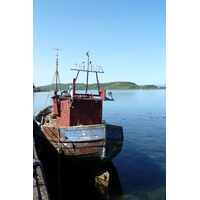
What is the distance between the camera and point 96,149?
11.1 meters

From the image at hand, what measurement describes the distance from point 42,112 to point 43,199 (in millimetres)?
16779

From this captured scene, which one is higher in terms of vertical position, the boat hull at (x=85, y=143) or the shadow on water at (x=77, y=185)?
the boat hull at (x=85, y=143)

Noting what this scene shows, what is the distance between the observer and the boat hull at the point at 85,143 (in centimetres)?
1100

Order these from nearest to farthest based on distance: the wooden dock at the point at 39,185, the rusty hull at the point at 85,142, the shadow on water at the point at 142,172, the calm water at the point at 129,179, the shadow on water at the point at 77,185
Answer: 1. the wooden dock at the point at 39,185
2. the shadow on water at the point at 77,185
3. the calm water at the point at 129,179
4. the shadow on water at the point at 142,172
5. the rusty hull at the point at 85,142

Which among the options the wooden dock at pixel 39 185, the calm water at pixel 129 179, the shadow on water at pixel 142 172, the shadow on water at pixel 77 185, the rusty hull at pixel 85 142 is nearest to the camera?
the wooden dock at pixel 39 185

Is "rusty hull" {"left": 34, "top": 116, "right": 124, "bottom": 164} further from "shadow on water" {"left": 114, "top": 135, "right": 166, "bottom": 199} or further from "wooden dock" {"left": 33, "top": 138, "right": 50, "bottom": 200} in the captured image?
"wooden dock" {"left": 33, "top": 138, "right": 50, "bottom": 200}

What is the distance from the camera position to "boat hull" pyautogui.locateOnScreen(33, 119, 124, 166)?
36.1 feet

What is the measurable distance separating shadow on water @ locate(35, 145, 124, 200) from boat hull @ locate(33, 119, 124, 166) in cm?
99

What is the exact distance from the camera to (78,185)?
11.1 meters

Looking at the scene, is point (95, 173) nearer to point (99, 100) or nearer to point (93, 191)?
point (93, 191)

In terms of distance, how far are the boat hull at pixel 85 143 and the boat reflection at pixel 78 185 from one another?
94 centimetres

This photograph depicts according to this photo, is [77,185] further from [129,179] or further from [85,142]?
[129,179]

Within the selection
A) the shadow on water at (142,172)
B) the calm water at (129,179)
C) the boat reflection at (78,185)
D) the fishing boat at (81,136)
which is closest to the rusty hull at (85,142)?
the fishing boat at (81,136)

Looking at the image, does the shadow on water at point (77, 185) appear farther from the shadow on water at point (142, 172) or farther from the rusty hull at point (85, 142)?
the rusty hull at point (85, 142)
